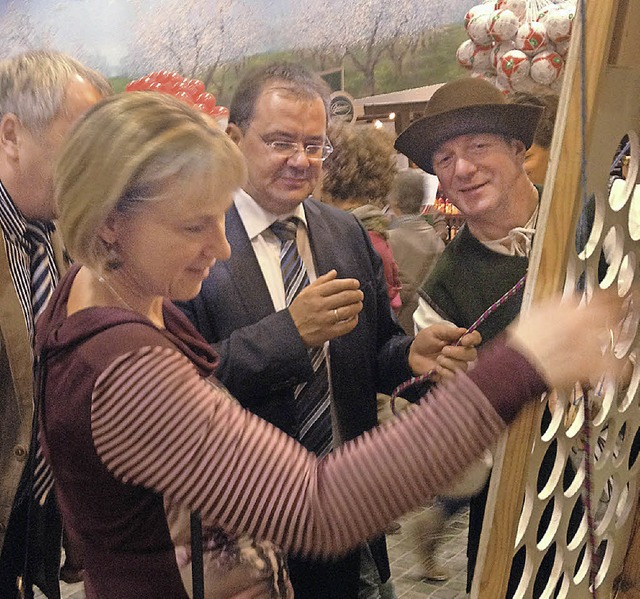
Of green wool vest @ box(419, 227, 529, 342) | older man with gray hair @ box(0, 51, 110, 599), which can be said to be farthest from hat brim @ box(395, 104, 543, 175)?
older man with gray hair @ box(0, 51, 110, 599)

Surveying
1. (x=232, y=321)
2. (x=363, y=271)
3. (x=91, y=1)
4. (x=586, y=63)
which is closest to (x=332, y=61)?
(x=91, y=1)

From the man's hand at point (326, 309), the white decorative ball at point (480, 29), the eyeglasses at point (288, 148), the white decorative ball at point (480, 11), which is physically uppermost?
the white decorative ball at point (480, 11)

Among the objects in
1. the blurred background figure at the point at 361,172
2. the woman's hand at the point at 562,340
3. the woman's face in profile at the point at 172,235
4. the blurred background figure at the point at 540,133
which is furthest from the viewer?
the blurred background figure at the point at 361,172

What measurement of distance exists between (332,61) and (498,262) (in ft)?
6.13

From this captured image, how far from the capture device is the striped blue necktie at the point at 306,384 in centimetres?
118

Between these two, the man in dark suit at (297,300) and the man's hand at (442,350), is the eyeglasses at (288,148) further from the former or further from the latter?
the man's hand at (442,350)

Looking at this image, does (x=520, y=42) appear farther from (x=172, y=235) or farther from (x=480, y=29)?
(x=172, y=235)

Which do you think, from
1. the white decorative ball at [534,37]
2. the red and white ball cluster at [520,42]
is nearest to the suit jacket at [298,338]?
the red and white ball cluster at [520,42]

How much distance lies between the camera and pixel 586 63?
50 cm

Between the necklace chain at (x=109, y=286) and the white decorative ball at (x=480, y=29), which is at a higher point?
the white decorative ball at (x=480, y=29)

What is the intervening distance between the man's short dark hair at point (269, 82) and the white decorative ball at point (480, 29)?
40.6 inches

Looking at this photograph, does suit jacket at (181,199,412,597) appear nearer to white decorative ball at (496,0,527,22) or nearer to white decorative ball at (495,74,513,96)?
white decorative ball at (495,74,513,96)

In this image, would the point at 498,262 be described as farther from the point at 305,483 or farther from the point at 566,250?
the point at 305,483

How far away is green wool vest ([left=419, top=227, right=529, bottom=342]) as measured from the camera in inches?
43.7
